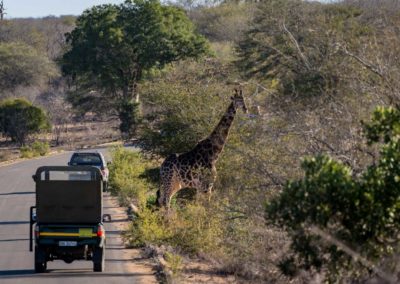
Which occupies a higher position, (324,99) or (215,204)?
(324,99)

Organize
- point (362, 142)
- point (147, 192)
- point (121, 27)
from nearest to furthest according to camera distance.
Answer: point (362, 142)
point (147, 192)
point (121, 27)

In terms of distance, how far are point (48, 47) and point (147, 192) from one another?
89.7m

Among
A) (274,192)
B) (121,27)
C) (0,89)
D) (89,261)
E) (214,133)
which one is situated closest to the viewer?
(274,192)

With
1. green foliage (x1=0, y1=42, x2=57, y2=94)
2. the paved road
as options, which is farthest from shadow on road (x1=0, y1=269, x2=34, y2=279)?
green foliage (x1=0, y1=42, x2=57, y2=94)

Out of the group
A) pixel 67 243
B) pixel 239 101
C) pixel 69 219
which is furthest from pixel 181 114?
pixel 67 243

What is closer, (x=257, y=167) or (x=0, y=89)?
(x=257, y=167)

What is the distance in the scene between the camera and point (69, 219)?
17.5 m

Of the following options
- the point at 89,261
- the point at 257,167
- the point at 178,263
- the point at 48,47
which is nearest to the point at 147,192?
the point at 89,261

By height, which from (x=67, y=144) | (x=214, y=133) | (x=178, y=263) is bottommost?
(x=67, y=144)

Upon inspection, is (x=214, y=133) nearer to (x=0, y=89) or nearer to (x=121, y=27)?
(x=121, y=27)

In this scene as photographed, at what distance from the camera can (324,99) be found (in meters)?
16.7

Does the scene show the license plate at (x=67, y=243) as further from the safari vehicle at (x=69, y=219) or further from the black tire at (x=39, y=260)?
the black tire at (x=39, y=260)

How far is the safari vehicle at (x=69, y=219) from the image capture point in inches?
675

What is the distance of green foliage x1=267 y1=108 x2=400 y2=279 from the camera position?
351 inches
